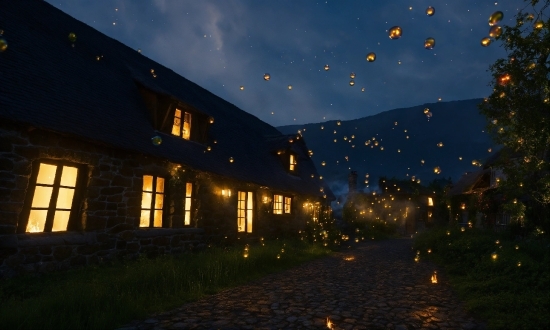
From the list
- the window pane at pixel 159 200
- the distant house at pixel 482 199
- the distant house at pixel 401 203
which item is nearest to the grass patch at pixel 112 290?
the window pane at pixel 159 200

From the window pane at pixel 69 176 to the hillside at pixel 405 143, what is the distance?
117626mm

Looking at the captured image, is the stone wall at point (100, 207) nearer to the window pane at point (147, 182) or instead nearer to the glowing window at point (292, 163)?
the window pane at point (147, 182)

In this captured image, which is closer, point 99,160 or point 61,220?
point 61,220

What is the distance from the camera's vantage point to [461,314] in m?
4.88

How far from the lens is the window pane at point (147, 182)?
908 cm

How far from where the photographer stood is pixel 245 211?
1358 centimetres

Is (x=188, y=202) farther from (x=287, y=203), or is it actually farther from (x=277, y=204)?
(x=287, y=203)

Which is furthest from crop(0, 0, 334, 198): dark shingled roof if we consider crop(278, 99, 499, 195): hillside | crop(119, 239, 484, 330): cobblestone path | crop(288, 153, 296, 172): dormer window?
crop(278, 99, 499, 195): hillside

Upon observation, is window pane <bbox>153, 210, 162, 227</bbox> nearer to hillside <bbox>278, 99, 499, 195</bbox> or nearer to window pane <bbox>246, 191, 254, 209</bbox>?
window pane <bbox>246, 191, 254, 209</bbox>

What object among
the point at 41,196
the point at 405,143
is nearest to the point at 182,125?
the point at 41,196

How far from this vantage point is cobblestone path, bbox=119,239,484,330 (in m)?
4.33

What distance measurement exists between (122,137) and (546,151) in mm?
12114

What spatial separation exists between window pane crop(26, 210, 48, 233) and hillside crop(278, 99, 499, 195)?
118 m

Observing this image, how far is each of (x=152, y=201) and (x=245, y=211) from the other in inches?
192
